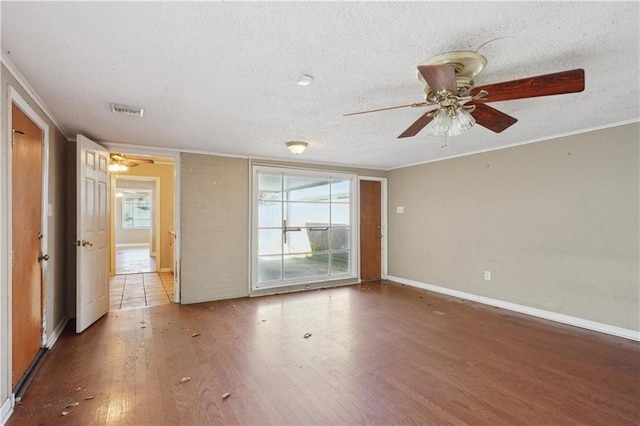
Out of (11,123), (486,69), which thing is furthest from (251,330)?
(486,69)

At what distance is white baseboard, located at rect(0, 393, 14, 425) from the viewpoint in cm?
200

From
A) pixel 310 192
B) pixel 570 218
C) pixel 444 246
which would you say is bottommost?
pixel 444 246

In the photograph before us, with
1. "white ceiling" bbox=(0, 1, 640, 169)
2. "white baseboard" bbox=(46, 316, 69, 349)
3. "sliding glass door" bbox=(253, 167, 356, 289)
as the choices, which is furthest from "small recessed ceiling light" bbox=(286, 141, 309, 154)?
"white baseboard" bbox=(46, 316, 69, 349)

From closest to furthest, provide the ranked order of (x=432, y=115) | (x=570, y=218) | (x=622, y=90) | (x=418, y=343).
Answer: (x=432, y=115) → (x=622, y=90) → (x=418, y=343) → (x=570, y=218)

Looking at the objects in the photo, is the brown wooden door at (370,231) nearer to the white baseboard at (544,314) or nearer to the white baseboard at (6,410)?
the white baseboard at (544,314)

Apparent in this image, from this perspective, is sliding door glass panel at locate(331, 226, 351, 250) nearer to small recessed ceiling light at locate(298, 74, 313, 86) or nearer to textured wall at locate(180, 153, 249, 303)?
textured wall at locate(180, 153, 249, 303)

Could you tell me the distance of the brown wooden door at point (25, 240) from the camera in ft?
7.63

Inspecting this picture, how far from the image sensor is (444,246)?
219 inches

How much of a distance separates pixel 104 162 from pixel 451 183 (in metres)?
5.24

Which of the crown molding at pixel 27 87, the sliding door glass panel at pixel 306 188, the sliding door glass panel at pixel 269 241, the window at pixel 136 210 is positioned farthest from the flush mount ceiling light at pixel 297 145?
the window at pixel 136 210

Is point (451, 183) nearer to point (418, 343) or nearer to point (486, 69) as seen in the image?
point (418, 343)

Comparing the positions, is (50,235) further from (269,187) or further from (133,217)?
(133,217)

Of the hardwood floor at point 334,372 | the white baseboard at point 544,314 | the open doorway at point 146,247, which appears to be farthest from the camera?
the open doorway at point 146,247

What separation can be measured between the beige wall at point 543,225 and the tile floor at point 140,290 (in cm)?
458
